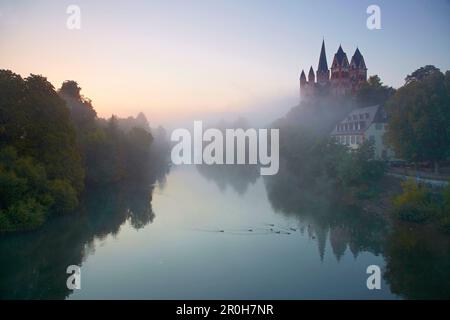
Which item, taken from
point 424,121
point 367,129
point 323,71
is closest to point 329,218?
point 424,121

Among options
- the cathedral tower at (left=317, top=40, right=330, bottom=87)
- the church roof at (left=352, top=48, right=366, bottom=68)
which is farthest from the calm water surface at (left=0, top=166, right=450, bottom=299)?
the cathedral tower at (left=317, top=40, right=330, bottom=87)

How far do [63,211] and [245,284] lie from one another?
16.0 m

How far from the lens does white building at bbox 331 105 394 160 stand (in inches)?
1703

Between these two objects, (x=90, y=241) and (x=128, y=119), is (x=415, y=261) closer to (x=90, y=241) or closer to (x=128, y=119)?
(x=90, y=241)

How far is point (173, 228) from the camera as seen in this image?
2430 cm

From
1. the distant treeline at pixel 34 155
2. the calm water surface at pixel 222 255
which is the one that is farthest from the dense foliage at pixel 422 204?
the distant treeline at pixel 34 155

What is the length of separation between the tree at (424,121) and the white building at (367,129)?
7881 mm

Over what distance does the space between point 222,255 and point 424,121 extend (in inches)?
768

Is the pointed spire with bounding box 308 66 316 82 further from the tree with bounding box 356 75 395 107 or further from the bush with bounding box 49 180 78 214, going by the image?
the bush with bounding box 49 180 78 214

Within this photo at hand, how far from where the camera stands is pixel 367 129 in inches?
1735

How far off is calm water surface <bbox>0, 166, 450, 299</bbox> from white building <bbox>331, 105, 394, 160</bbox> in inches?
658

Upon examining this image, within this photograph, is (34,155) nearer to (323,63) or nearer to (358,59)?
(358,59)

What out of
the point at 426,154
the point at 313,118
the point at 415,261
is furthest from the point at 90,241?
the point at 313,118

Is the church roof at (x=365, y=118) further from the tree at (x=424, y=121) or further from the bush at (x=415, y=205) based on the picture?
the bush at (x=415, y=205)
